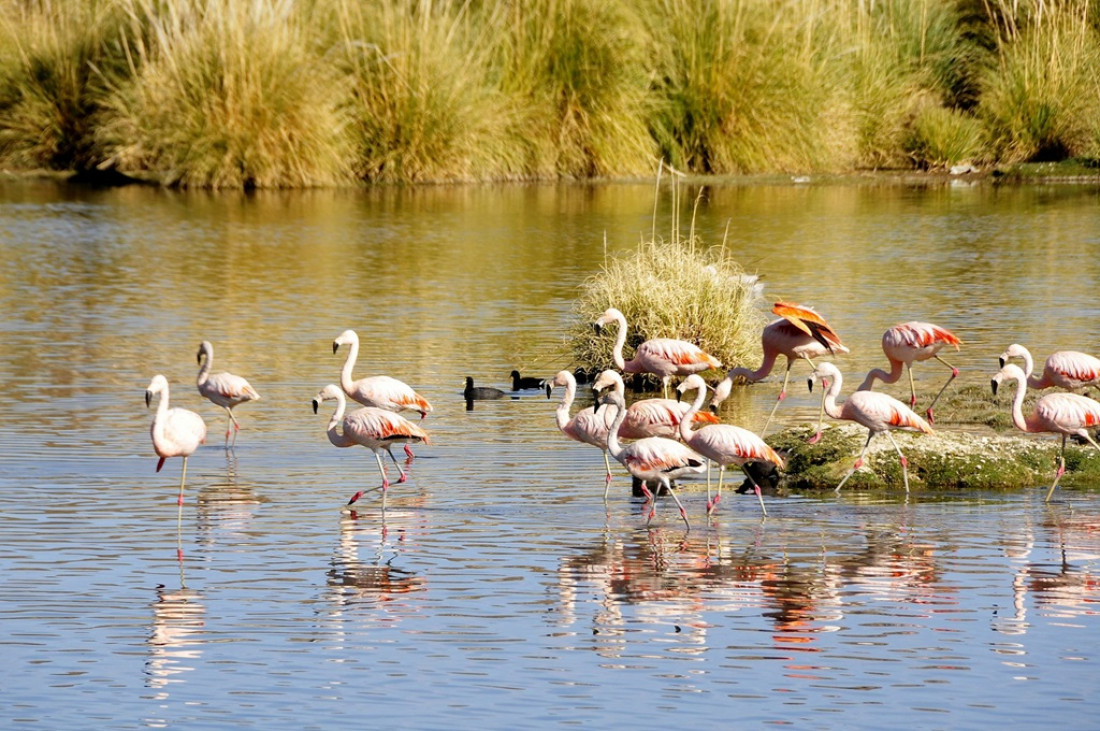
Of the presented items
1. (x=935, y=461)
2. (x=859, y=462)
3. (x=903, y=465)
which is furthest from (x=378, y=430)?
(x=935, y=461)

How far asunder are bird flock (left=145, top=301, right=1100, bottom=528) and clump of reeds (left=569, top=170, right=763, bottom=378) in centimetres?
200

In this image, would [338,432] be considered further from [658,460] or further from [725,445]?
[725,445]

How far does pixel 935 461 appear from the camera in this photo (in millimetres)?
10891

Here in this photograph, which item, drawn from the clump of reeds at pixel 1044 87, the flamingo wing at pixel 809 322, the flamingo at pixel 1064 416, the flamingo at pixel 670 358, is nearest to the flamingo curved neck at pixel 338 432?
the flamingo at pixel 670 358

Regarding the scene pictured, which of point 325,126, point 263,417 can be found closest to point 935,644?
point 263,417

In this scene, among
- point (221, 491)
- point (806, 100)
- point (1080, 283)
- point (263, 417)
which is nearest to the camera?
point (221, 491)

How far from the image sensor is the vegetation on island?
31.9 m

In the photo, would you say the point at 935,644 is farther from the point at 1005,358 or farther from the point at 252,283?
the point at 252,283

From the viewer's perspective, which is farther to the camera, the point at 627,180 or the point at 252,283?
the point at 627,180

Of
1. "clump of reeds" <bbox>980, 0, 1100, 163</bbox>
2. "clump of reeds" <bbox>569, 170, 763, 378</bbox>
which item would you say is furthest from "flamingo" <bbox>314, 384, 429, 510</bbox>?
"clump of reeds" <bbox>980, 0, 1100, 163</bbox>

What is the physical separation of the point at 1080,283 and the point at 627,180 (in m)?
14.8

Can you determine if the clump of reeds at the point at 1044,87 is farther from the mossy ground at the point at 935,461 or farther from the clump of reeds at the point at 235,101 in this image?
the mossy ground at the point at 935,461

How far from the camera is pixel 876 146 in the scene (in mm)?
36406

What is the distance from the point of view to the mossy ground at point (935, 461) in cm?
1083
